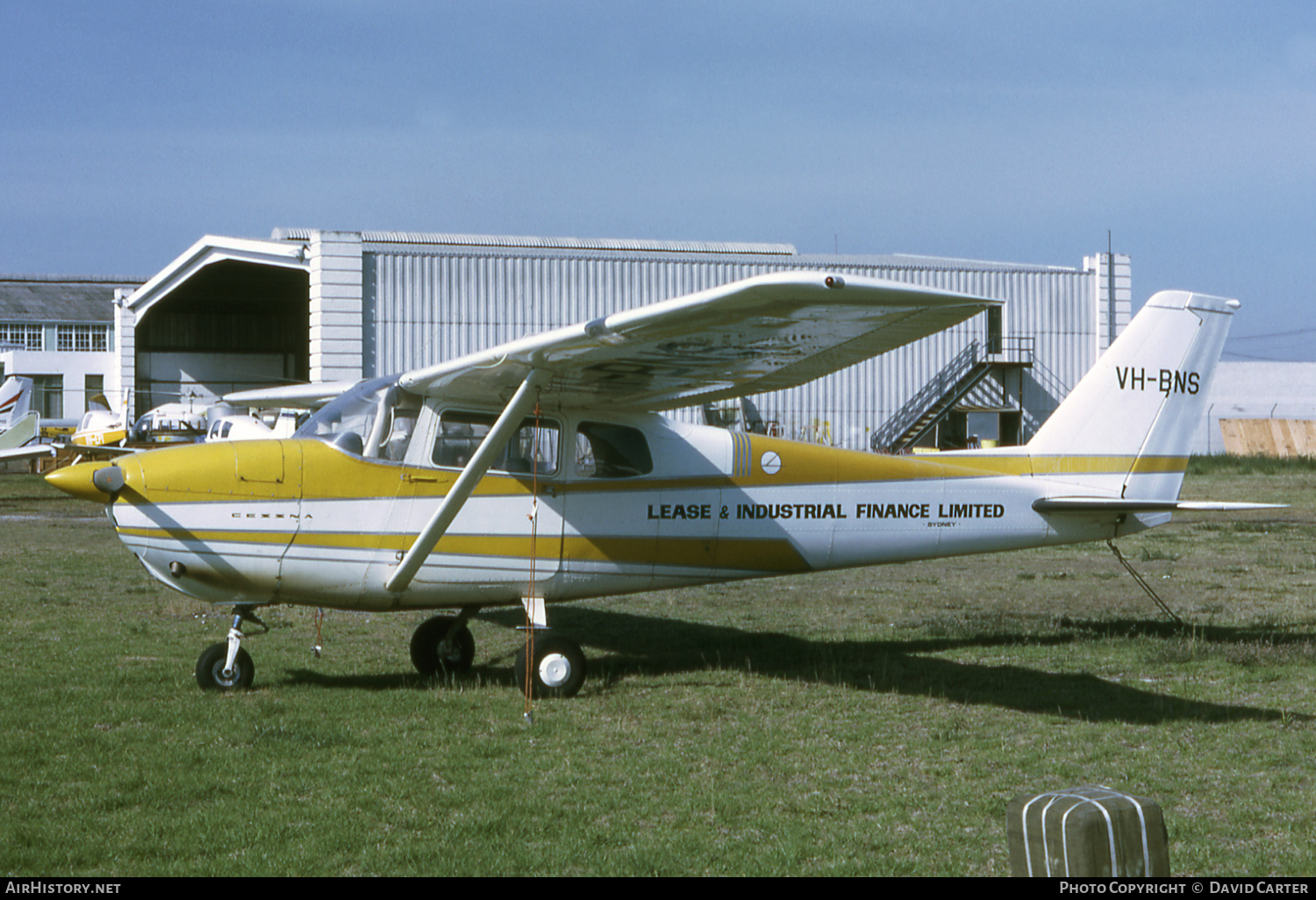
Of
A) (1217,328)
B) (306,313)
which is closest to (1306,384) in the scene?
(306,313)

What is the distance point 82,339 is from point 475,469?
7282 cm

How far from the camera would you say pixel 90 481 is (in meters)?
7.30

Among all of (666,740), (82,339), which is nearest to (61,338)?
(82,339)

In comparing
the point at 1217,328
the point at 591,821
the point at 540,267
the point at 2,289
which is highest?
the point at 2,289

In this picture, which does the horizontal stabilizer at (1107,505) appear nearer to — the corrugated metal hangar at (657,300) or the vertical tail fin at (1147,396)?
the vertical tail fin at (1147,396)

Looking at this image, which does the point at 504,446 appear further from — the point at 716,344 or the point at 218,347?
the point at 218,347

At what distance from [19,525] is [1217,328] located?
71.3 ft

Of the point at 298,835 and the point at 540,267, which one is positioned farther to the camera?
the point at 540,267

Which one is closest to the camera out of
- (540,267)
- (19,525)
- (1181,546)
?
(1181,546)

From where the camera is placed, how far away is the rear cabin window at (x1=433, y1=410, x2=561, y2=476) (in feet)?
27.2

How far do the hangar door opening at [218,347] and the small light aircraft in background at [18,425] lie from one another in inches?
297

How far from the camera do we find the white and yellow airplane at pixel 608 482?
293 inches
